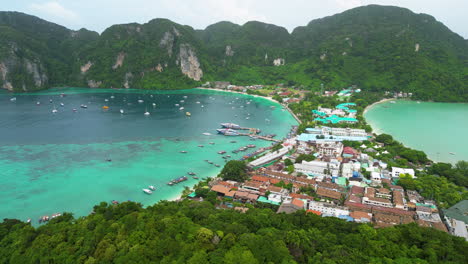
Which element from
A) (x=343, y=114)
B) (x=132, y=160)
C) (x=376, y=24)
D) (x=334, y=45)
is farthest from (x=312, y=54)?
(x=132, y=160)

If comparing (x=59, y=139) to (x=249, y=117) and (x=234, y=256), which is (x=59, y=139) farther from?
(x=234, y=256)

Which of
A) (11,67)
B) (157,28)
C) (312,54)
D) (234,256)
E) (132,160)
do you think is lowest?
(132,160)

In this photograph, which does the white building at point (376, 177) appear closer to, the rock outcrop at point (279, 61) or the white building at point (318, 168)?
the white building at point (318, 168)

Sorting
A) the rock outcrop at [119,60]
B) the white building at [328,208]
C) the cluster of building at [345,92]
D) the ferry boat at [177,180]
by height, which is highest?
the rock outcrop at [119,60]

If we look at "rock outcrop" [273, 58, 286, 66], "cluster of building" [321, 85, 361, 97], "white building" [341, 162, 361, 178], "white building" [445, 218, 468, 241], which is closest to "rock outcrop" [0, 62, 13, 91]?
"rock outcrop" [273, 58, 286, 66]

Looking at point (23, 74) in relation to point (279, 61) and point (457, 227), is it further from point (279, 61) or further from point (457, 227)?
point (457, 227)

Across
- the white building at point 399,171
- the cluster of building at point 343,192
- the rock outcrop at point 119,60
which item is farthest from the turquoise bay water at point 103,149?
the rock outcrop at point 119,60
